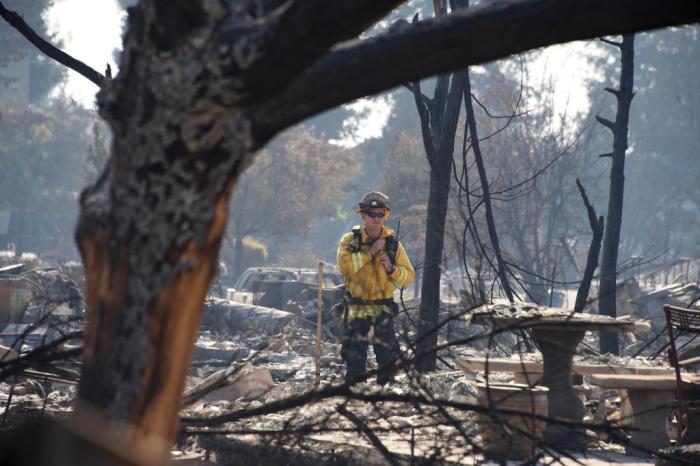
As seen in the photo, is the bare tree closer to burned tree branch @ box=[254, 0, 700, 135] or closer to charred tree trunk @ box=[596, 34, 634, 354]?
→ burned tree branch @ box=[254, 0, 700, 135]

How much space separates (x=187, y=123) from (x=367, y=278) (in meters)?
5.87

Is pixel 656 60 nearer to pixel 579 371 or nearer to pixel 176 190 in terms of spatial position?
pixel 579 371

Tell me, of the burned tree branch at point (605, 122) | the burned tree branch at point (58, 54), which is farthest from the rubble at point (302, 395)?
the burned tree branch at point (605, 122)

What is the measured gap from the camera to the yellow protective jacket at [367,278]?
8.38 m

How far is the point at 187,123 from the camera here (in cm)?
261

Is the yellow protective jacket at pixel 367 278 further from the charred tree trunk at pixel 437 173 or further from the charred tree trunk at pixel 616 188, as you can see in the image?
the charred tree trunk at pixel 616 188

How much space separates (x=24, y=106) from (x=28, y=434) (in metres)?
58.7

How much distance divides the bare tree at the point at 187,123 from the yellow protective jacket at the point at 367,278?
18.6 feet

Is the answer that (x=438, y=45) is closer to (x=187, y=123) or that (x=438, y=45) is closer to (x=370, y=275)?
(x=187, y=123)

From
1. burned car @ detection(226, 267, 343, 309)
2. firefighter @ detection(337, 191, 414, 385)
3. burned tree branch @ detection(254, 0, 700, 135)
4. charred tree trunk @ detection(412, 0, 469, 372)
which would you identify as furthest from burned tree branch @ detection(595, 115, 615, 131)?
burned car @ detection(226, 267, 343, 309)

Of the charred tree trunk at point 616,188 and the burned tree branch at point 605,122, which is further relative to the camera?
the charred tree trunk at point 616,188

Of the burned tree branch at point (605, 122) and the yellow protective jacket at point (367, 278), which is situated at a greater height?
the burned tree branch at point (605, 122)

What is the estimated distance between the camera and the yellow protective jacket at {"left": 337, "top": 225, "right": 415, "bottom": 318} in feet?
27.5

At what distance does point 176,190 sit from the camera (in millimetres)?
2619
